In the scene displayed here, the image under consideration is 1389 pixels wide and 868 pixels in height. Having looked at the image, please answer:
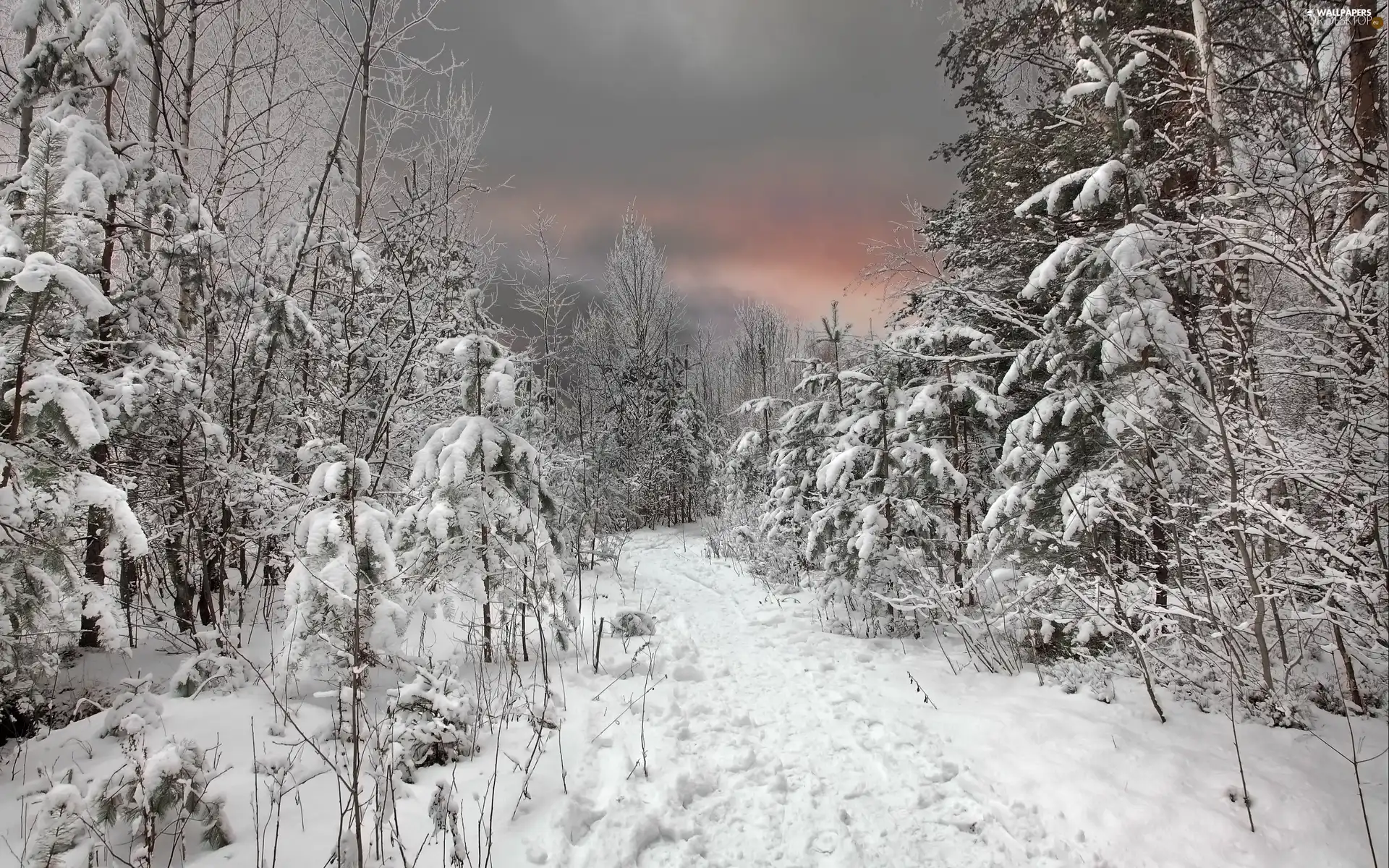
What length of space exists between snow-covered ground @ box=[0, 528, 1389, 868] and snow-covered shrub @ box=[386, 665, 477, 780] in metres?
0.13

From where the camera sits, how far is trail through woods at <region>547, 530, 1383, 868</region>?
2611 mm

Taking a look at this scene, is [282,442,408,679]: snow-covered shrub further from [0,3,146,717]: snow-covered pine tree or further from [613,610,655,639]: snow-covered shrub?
[613,610,655,639]: snow-covered shrub

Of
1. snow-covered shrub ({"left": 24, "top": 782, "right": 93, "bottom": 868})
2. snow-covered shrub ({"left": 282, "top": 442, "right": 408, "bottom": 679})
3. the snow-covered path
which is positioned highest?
snow-covered shrub ({"left": 282, "top": 442, "right": 408, "bottom": 679})

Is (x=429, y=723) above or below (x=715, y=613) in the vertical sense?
above

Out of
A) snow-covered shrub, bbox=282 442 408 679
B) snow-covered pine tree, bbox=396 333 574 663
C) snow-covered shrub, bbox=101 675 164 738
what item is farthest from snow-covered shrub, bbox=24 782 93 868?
snow-covered pine tree, bbox=396 333 574 663

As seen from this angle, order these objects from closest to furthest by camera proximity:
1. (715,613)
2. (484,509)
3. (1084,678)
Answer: (1084,678), (484,509), (715,613)

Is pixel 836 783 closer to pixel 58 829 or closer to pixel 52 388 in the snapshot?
pixel 58 829

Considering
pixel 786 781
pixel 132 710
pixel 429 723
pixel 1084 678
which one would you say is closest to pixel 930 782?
pixel 786 781

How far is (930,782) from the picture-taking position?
11.0 ft

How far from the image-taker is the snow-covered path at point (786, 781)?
2.77m

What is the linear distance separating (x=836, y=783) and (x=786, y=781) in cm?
30

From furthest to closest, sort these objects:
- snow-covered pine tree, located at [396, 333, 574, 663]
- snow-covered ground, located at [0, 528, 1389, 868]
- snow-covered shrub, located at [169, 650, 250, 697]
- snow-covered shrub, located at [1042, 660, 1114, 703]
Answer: snow-covered pine tree, located at [396, 333, 574, 663] < snow-covered shrub, located at [1042, 660, 1114, 703] < snow-covered shrub, located at [169, 650, 250, 697] < snow-covered ground, located at [0, 528, 1389, 868]

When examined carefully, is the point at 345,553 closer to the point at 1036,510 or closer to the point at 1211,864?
the point at 1211,864

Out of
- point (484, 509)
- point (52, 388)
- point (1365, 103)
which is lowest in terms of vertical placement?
point (484, 509)
